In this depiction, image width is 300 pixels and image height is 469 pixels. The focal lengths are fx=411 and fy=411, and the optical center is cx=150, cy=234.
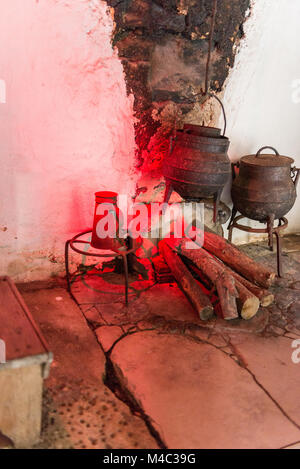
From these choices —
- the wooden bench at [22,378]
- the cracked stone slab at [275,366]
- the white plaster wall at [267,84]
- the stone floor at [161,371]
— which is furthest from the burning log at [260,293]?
the wooden bench at [22,378]

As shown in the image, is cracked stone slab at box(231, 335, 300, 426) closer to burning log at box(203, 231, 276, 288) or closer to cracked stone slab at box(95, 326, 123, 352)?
burning log at box(203, 231, 276, 288)

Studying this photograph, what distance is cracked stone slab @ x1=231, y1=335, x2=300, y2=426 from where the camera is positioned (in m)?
2.94

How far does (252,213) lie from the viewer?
4.67 meters

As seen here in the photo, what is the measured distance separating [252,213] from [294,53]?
6.54ft

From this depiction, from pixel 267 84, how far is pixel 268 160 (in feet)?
3.20

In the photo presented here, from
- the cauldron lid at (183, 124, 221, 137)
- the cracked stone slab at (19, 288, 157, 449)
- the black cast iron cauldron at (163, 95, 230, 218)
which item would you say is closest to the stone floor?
the cracked stone slab at (19, 288, 157, 449)

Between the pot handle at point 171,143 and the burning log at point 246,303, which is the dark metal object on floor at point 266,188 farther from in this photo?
the burning log at point 246,303

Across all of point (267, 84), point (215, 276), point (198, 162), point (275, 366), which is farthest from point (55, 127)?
point (275, 366)

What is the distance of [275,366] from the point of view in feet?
10.8

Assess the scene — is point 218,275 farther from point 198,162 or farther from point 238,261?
point 198,162

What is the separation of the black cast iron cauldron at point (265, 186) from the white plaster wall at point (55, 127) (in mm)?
1309

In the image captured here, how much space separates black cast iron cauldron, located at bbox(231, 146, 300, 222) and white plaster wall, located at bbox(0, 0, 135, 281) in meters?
1.31

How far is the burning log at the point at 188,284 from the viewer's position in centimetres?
369

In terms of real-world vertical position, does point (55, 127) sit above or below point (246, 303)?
above
